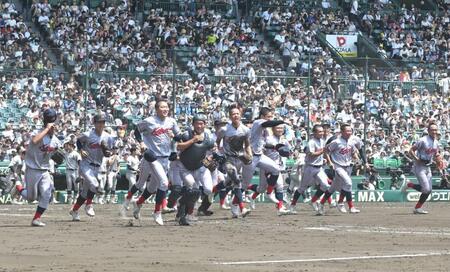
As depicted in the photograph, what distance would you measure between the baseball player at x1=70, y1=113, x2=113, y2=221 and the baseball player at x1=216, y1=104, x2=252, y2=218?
2.25 m

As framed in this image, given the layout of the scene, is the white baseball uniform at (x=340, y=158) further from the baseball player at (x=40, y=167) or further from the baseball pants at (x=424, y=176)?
the baseball player at (x=40, y=167)

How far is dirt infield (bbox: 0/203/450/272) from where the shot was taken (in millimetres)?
13742

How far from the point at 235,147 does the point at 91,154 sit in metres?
2.74

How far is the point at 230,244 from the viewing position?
16.8m

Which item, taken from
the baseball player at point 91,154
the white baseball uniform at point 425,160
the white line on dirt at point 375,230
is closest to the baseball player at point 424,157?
the white baseball uniform at point 425,160

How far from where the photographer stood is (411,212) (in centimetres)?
2755

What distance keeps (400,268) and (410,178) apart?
24359 millimetres

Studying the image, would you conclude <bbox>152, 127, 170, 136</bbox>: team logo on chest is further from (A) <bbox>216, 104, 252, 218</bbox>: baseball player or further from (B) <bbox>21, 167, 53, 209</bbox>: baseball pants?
(A) <bbox>216, 104, 252, 218</bbox>: baseball player

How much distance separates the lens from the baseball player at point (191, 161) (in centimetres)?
2067

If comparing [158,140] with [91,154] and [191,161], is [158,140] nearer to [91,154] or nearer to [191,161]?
[191,161]

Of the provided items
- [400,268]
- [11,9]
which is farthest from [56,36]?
[400,268]

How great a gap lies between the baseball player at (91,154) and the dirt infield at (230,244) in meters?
0.52

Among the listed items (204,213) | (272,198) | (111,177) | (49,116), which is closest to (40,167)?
(49,116)

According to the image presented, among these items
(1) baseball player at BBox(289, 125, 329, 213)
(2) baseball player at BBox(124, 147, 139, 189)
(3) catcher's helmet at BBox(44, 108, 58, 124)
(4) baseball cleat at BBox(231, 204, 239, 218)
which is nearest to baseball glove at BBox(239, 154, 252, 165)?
(4) baseball cleat at BBox(231, 204, 239, 218)
